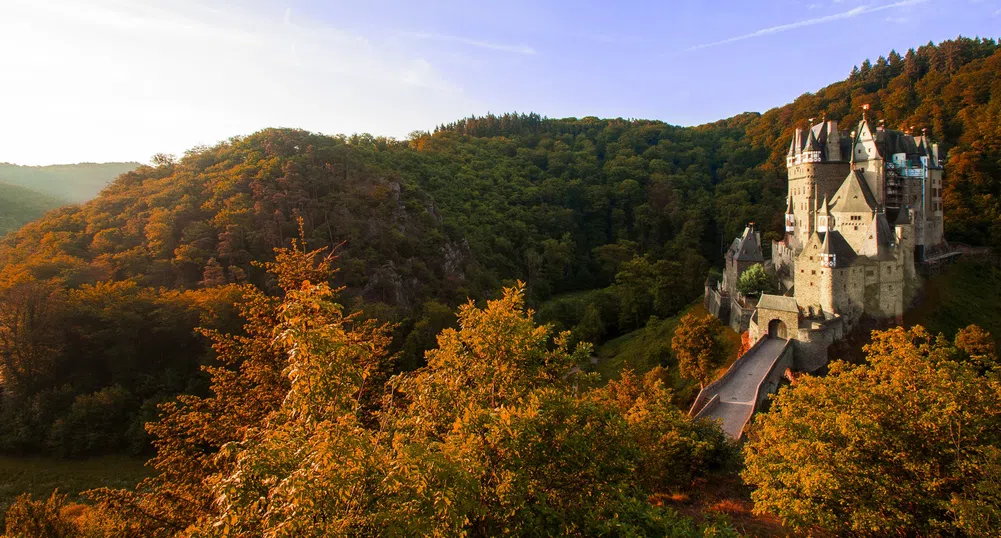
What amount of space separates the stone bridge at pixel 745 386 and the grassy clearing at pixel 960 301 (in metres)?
9.02

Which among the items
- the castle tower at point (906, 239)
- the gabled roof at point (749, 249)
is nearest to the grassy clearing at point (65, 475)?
the gabled roof at point (749, 249)

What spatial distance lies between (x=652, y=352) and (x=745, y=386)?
36.0 ft

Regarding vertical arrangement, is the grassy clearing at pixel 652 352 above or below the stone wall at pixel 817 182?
below

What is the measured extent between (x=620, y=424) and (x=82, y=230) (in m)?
45.7

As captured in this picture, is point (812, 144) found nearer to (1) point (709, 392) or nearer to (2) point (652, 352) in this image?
(2) point (652, 352)

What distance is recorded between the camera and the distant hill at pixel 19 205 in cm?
4841

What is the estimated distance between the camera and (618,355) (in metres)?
45.6

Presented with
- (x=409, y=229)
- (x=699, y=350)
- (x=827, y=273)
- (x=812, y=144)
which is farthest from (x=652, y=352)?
(x=409, y=229)

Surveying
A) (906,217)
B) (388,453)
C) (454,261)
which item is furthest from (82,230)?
(906,217)

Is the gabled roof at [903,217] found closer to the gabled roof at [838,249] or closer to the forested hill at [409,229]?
the gabled roof at [838,249]

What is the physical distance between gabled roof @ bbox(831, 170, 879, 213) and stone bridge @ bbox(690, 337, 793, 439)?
399 inches

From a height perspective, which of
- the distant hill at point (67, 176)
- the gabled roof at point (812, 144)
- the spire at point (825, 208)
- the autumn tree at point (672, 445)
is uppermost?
the distant hill at point (67, 176)

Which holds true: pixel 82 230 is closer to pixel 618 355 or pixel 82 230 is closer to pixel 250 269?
pixel 250 269

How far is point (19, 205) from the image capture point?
5175 cm
